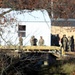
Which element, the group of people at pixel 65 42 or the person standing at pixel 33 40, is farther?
the group of people at pixel 65 42

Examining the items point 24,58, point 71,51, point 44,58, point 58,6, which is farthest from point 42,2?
point 71,51

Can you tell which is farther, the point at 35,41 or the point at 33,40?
the point at 35,41

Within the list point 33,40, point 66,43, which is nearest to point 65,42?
point 66,43

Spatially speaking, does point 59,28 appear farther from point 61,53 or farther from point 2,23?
point 2,23

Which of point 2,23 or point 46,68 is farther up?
point 2,23

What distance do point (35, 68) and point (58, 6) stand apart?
18.4 ft

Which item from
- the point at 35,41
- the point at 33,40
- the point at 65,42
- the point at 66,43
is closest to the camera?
the point at 33,40

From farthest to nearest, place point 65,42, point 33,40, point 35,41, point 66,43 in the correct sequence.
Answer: point 66,43, point 65,42, point 35,41, point 33,40

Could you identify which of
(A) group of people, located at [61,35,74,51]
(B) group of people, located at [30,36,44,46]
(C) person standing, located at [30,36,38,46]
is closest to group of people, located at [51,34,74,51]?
(A) group of people, located at [61,35,74,51]

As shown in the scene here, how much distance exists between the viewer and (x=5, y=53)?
48.6 feet

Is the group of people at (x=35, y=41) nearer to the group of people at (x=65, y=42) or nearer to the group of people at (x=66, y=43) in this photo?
the group of people at (x=65, y=42)

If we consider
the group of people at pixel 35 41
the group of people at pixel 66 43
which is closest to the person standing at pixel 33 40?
the group of people at pixel 35 41

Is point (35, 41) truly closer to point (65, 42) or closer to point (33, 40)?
point (33, 40)

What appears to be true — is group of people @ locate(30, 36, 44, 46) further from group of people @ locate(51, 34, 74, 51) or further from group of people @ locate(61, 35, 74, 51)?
group of people @ locate(61, 35, 74, 51)
